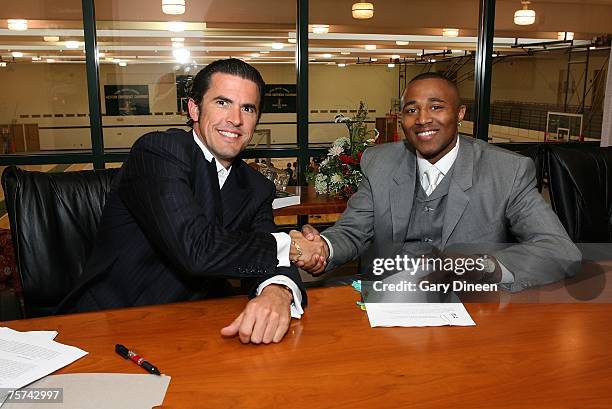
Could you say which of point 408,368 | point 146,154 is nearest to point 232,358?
point 408,368

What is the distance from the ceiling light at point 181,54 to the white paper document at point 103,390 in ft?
12.8

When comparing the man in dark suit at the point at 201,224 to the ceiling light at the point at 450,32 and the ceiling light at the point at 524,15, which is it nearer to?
the ceiling light at the point at 450,32

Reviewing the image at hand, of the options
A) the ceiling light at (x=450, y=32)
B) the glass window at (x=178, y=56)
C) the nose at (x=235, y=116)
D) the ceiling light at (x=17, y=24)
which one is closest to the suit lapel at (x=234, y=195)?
the nose at (x=235, y=116)

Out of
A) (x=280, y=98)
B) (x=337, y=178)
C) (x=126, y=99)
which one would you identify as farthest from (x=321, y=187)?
(x=126, y=99)

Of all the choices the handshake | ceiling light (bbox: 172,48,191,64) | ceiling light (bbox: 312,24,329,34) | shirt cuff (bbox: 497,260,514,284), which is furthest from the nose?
ceiling light (bbox: 312,24,329,34)

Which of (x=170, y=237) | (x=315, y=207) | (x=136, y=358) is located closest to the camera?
(x=136, y=358)

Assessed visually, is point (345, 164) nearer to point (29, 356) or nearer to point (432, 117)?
point (432, 117)

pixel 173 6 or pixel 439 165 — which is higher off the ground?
pixel 173 6

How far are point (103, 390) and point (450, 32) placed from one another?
490 cm

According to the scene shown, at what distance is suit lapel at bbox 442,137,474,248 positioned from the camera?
6.43 ft

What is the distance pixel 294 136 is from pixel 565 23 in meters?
3.08

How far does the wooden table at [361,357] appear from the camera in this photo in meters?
1.05

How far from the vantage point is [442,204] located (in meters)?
2.09

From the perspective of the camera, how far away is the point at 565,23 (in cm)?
554
